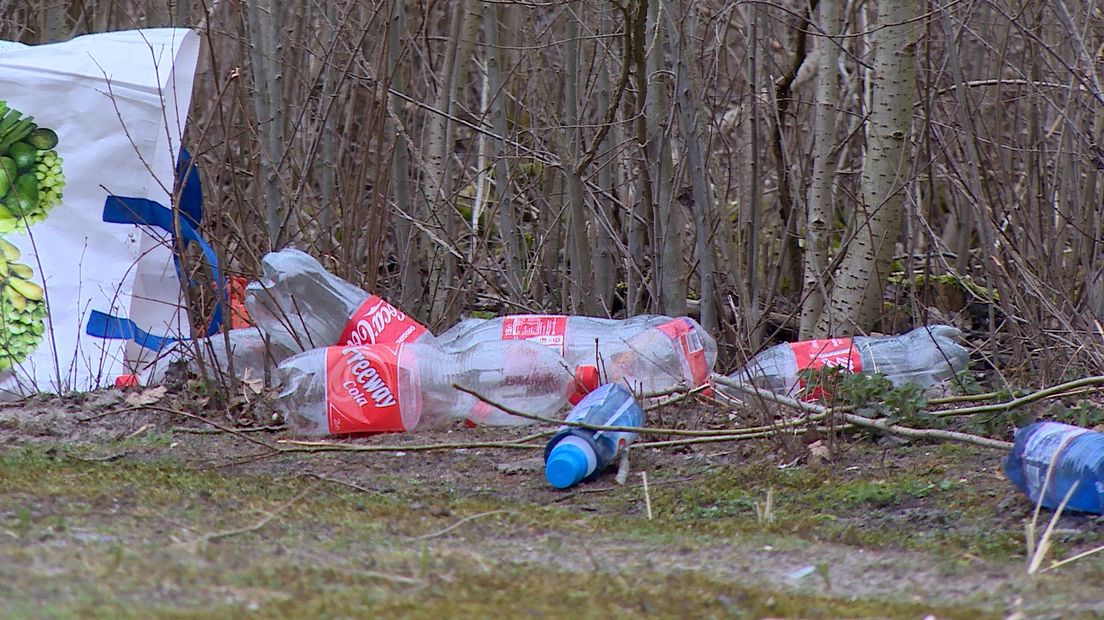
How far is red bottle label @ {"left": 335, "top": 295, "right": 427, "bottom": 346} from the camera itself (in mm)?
4109

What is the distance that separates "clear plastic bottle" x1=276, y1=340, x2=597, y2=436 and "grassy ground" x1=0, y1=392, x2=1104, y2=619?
15 cm

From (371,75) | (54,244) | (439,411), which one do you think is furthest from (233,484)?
(371,75)

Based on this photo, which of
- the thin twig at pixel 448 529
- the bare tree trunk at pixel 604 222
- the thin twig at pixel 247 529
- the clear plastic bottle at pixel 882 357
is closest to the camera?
the thin twig at pixel 247 529

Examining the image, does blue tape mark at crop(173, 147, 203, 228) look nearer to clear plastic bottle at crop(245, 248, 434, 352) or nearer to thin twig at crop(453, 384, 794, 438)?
clear plastic bottle at crop(245, 248, 434, 352)

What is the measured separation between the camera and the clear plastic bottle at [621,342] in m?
4.11

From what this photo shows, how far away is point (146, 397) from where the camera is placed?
4109 mm

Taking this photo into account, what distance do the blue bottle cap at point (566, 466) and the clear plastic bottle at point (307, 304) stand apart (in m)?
1.14

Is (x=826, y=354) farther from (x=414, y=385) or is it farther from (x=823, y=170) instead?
(x=414, y=385)

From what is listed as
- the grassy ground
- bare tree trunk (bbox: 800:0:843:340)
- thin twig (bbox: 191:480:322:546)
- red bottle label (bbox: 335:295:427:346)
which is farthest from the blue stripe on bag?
bare tree trunk (bbox: 800:0:843:340)

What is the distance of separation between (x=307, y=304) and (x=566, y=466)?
1.57 meters

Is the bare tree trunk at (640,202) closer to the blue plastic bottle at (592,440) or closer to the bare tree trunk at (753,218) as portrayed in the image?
the bare tree trunk at (753,218)

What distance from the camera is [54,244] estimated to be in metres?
4.46

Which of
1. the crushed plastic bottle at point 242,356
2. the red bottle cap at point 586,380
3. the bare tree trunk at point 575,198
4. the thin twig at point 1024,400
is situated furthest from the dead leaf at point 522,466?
the bare tree trunk at point 575,198

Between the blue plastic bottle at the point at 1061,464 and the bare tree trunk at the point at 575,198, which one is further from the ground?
the bare tree trunk at the point at 575,198
